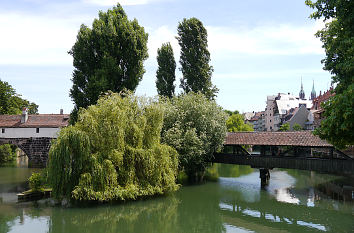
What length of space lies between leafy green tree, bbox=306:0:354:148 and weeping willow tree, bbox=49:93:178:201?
867 cm

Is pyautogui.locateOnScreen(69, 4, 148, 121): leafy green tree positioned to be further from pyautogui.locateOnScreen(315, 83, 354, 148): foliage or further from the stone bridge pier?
pyautogui.locateOnScreen(315, 83, 354, 148): foliage

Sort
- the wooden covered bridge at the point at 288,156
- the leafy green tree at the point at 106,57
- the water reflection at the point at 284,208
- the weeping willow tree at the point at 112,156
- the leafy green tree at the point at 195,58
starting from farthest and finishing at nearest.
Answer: the leafy green tree at the point at 195,58 < the leafy green tree at the point at 106,57 < the wooden covered bridge at the point at 288,156 < the weeping willow tree at the point at 112,156 < the water reflection at the point at 284,208

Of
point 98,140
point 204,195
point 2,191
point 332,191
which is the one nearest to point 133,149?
point 98,140

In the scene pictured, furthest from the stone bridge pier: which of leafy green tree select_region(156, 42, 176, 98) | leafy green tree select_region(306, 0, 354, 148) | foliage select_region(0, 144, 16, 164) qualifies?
leafy green tree select_region(306, 0, 354, 148)

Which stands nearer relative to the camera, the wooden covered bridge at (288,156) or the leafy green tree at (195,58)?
the wooden covered bridge at (288,156)

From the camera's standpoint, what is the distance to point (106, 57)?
2264 centimetres

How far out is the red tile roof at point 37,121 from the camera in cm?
2997

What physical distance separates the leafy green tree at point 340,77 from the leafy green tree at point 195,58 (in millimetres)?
16882

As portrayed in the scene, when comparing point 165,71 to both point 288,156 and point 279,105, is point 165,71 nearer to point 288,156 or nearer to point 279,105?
point 288,156

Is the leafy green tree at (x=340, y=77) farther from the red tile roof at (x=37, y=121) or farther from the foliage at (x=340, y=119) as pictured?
the red tile roof at (x=37, y=121)

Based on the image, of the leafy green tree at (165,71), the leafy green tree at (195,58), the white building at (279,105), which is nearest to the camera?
the leafy green tree at (195,58)

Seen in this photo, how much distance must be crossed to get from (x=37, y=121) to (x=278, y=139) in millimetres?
22771

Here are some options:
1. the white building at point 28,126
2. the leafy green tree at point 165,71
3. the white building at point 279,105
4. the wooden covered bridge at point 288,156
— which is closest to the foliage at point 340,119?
the wooden covered bridge at point 288,156

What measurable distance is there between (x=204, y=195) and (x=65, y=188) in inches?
324
